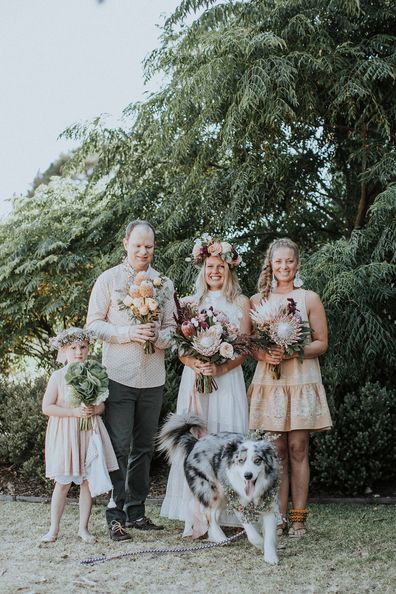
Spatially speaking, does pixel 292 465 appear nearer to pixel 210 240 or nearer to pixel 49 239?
pixel 210 240

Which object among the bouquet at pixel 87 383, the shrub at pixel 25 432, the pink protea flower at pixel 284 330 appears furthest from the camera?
the shrub at pixel 25 432

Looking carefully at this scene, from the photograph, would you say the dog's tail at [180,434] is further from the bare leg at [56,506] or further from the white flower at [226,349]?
the bare leg at [56,506]

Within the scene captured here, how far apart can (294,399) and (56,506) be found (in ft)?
5.89

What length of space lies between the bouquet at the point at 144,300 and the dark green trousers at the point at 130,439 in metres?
0.36

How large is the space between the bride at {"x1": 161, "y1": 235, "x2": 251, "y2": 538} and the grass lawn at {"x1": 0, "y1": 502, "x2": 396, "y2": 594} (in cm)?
29

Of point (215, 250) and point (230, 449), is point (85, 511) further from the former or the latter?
point (215, 250)

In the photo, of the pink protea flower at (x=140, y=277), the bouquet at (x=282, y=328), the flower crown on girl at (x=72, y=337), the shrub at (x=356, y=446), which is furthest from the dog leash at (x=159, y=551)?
the shrub at (x=356, y=446)

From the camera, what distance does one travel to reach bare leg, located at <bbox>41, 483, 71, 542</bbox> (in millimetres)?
4762

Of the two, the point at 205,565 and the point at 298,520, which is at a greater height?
the point at 298,520

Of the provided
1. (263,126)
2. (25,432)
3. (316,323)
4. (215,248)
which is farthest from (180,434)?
(263,126)

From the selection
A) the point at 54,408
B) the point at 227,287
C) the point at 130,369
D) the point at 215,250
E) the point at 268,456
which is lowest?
the point at 268,456

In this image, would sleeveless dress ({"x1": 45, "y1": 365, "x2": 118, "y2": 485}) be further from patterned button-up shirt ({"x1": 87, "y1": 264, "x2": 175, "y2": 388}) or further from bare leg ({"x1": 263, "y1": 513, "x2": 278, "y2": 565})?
bare leg ({"x1": 263, "y1": 513, "x2": 278, "y2": 565})

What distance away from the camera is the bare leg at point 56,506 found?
4.76 m

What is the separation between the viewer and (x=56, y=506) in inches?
189
